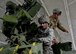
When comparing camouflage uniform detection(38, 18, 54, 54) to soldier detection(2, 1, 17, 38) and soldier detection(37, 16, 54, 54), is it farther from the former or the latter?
soldier detection(2, 1, 17, 38)

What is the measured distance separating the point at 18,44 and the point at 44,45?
Answer: 31 cm

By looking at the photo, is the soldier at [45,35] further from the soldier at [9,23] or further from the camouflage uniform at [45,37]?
the soldier at [9,23]

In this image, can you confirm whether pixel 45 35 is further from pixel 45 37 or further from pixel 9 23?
pixel 9 23

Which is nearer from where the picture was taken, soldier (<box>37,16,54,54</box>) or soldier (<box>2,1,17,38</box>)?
soldier (<box>2,1,17,38</box>)

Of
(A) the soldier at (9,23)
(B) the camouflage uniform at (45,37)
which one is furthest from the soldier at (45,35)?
(A) the soldier at (9,23)

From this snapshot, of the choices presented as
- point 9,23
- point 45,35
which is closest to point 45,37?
point 45,35

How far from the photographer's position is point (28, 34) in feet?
7.07

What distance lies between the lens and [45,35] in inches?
85.7

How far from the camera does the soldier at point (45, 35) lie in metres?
2.12

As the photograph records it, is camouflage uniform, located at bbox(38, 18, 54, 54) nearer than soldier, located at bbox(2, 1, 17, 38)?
No

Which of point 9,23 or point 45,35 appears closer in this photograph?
point 9,23

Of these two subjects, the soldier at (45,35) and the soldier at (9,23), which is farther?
the soldier at (45,35)

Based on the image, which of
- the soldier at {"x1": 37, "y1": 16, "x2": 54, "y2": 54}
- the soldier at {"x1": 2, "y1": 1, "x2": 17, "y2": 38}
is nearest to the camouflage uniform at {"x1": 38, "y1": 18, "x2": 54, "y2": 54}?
the soldier at {"x1": 37, "y1": 16, "x2": 54, "y2": 54}

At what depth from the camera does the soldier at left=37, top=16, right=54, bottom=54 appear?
212cm
